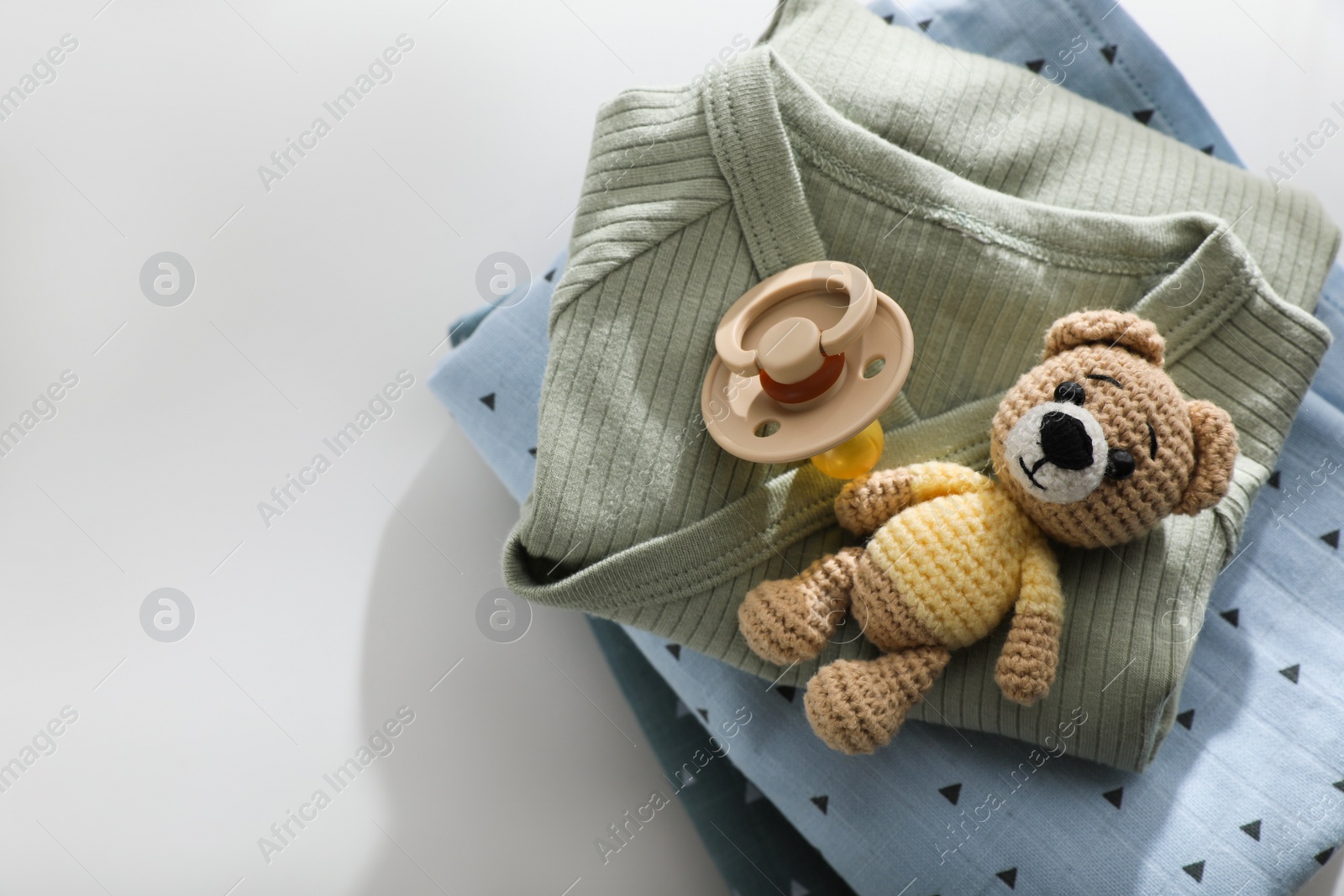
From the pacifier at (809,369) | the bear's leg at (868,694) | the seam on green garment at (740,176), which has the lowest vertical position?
the bear's leg at (868,694)

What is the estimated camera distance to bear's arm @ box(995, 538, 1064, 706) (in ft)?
2.11

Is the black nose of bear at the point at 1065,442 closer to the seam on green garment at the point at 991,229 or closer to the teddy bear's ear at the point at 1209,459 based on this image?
the teddy bear's ear at the point at 1209,459

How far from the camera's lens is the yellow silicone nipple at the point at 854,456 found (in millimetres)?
704

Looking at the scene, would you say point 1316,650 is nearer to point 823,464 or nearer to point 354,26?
point 823,464

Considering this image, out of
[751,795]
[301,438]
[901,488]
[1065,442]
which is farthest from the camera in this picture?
[301,438]

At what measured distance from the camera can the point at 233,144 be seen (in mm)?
1163

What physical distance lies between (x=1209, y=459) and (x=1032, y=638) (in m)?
0.19

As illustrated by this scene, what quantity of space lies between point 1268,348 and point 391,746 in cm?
105

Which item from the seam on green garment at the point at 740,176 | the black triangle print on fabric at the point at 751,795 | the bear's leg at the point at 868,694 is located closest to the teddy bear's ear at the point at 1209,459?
the bear's leg at the point at 868,694

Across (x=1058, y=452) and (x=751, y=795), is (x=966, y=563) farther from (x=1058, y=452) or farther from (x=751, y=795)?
(x=751, y=795)

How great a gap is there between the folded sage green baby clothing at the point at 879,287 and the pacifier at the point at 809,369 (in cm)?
5

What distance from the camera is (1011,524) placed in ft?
2.18

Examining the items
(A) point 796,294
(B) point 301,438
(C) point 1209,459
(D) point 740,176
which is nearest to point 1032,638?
(C) point 1209,459

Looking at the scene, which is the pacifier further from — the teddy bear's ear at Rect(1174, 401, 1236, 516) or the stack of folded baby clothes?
the teddy bear's ear at Rect(1174, 401, 1236, 516)
